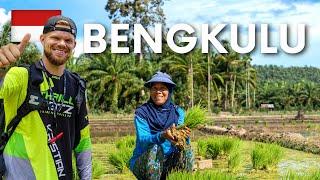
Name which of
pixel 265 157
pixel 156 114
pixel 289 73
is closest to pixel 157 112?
pixel 156 114

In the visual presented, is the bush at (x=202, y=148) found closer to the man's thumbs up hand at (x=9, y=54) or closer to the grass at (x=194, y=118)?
the grass at (x=194, y=118)

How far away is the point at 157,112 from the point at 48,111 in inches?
65.4

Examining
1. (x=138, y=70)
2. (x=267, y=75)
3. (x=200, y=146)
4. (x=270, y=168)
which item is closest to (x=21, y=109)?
(x=270, y=168)

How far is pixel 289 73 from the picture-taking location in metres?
107

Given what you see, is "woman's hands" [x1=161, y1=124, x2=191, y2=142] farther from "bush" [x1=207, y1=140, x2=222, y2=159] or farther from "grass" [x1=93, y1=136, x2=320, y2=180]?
"bush" [x1=207, y1=140, x2=222, y2=159]

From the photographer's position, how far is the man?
193 centimetres

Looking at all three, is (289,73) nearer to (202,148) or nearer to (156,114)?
(202,148)

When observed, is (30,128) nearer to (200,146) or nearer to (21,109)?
(21,109)

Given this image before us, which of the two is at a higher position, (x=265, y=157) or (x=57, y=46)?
(x=57, y=46)

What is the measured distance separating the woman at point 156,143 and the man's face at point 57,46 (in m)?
1.52

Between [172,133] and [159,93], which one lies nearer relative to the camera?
[172,133]

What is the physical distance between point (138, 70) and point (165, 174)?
25277mm

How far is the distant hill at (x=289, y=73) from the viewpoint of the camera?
103062mm

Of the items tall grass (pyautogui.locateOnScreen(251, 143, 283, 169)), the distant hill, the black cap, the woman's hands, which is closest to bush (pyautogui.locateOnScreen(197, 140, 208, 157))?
tall grass (pyautogui.locateOnScreen(251, 143, 283, 169))
